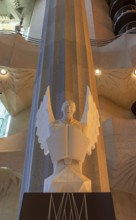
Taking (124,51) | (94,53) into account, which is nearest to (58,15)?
(94,53)

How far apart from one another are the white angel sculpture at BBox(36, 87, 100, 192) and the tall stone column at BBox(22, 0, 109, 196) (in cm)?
95

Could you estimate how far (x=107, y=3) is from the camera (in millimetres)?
15523

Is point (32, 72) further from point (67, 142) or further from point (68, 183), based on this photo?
point (68, 183)

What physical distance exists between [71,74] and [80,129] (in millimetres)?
2949

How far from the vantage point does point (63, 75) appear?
582 cm

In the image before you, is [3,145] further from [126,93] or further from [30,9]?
[30,9]

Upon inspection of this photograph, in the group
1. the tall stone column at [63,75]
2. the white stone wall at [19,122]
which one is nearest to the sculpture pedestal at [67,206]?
the tall stone column at [63,75]

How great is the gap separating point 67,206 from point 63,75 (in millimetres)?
3631

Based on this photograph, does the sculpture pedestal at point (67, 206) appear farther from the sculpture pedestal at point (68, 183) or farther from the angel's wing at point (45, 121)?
the angel's wing at point (45, 121)

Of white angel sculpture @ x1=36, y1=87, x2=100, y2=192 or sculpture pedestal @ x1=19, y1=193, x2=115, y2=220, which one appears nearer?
sculpture pedestal @ x1=19, y1=193, x2=115, y2=220

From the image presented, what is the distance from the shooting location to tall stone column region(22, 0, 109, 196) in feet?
13.7

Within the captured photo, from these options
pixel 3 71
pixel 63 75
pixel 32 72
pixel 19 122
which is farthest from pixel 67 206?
pixel 19 122

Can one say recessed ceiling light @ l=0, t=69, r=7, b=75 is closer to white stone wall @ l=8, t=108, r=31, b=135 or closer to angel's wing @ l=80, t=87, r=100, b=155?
white stone wall @ l=8, t=108, r=31, b=135

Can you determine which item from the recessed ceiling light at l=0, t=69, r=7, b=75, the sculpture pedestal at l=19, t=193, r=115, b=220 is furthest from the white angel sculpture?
the recessed ceiling light at l=0, t=69, r=7, b=75
